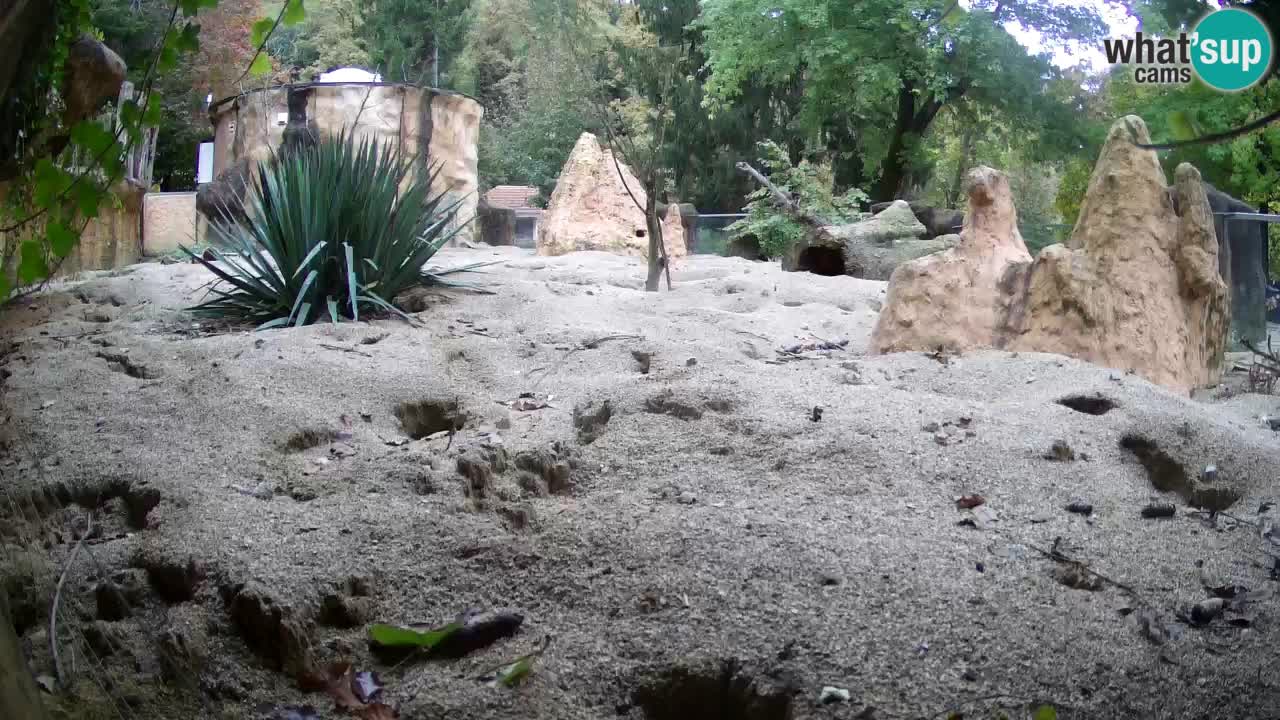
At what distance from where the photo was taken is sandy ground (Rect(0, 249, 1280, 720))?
5.58 ft

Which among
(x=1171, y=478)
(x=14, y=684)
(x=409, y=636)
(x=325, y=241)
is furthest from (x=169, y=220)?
(x=14, y=684)

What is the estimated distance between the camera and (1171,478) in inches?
108

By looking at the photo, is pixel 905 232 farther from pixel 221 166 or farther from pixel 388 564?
pixel 221 166

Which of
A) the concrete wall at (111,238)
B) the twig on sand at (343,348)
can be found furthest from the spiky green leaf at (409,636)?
the concrete wall at (111,238)

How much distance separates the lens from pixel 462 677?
1.74 metres

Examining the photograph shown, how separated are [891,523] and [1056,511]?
42 centimetres

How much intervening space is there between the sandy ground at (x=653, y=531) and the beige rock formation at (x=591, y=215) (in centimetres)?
712

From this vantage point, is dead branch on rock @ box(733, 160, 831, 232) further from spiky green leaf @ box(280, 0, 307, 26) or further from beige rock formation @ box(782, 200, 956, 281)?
spiky green leaf @ box(280, 0, 307, 26)

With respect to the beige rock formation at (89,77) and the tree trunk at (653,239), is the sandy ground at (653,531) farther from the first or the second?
the tree trunk at (653,239)

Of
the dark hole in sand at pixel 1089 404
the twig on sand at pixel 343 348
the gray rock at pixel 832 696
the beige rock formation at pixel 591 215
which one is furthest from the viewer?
the beige rock formation at pixel 591 215

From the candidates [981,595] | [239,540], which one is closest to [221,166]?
[239,540]

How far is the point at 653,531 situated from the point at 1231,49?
141 cm

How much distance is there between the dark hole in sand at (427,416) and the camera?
3219mm

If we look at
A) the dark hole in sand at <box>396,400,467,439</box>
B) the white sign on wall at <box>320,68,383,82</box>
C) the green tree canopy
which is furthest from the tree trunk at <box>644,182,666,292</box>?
the white sign on wall at <box>320,68,383,82</box>
